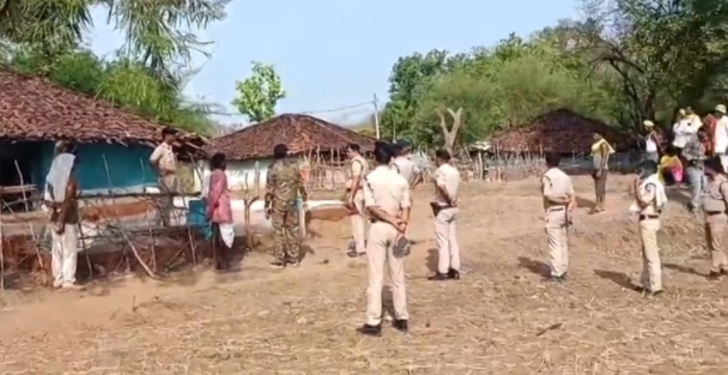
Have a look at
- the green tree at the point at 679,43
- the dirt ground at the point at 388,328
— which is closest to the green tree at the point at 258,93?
the green tree at the point at 679,43

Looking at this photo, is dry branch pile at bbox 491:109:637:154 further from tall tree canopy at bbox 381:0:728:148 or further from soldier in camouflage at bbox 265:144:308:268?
soldier in camouflage at bbox 265:144:308:268

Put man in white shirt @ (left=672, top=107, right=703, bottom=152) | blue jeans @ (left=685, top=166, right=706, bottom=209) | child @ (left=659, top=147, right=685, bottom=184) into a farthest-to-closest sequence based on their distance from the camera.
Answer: child @ (left=659, top=147, right=685, bottom=184), man in white shirt @ (left=672, top=107, right=703, bottom=152), blue jeans @ (left=685, top=166, right=706, bottom=209)

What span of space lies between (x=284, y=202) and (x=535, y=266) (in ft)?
12.0

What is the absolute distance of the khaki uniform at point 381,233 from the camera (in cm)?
840

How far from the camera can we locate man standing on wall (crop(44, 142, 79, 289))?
11.4 meters

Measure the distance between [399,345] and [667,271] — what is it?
19.1 ft

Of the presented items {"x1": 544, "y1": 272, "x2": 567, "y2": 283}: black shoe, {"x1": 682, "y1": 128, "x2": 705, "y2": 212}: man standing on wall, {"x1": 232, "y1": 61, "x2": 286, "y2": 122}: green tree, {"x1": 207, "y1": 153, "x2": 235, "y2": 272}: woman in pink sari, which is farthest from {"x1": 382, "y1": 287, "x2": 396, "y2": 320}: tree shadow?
{"x1": 232, "y1": 61, "x2": 286, "y2": 122}: green tree

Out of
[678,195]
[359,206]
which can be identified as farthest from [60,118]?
[678,195]

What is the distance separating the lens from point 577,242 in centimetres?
1486

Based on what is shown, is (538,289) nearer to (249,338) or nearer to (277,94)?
(249,338)

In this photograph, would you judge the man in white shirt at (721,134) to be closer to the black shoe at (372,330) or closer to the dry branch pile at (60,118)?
the black shoe at (372,330)

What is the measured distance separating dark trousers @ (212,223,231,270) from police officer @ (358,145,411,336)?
16.6ft

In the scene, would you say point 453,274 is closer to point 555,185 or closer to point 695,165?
point 555,185

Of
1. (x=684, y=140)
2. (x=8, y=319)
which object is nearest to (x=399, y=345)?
(x=8, y=319)
